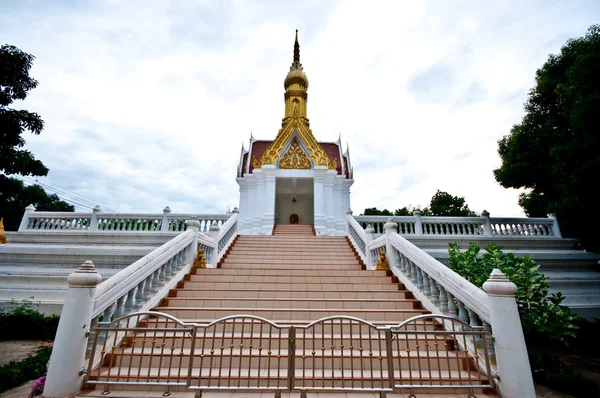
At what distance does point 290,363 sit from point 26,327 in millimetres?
5925

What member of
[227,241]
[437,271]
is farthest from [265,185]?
[437,271]

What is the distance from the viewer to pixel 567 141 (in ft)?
22.7

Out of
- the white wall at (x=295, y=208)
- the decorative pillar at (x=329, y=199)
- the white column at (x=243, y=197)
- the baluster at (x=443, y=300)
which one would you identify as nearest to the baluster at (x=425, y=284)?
the baluster at (x=443, y=300)

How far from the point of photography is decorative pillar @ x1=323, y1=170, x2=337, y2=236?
46.1 ft

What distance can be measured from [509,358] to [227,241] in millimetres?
7716

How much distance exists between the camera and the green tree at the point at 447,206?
3422 cm

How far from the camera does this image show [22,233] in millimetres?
9562

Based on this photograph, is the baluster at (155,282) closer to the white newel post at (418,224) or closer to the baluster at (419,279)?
the baluster at (419,279)

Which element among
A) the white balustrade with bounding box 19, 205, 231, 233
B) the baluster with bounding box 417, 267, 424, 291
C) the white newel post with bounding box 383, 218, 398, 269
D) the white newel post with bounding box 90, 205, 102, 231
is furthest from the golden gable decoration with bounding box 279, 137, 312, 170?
the baluster with bounding box 417, 267, 424, 291

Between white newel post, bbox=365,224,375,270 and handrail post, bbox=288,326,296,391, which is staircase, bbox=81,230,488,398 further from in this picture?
white newel post, bbox=365,224,375,270

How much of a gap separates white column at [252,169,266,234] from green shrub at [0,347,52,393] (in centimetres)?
963

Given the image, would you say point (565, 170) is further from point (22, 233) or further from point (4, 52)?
point (22, 233)

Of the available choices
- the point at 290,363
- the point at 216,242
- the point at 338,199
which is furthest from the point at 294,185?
the point at 290,363

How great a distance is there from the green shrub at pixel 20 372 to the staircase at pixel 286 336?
1.16 meters
